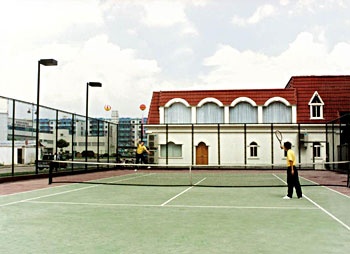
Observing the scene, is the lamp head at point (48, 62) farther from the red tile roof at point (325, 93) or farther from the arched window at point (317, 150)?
the red tile roof at point (325, 93)

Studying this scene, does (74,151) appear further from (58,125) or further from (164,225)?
(164,225)

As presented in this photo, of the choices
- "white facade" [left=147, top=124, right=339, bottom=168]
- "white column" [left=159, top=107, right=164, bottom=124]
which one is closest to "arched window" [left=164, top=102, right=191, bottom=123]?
"white column" [left=159, top=107, right=164, bottom=124]

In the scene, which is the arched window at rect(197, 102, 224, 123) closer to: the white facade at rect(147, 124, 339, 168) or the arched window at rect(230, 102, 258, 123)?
the arched window at rect(230, 102, 258, 123)

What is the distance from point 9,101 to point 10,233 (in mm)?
11442

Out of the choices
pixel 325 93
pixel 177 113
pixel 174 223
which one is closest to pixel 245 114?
pixel 177 113

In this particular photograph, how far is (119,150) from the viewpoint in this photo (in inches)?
1352

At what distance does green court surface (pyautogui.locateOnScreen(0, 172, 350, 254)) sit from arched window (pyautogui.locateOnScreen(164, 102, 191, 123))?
2600 centimetres

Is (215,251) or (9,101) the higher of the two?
(9,101)

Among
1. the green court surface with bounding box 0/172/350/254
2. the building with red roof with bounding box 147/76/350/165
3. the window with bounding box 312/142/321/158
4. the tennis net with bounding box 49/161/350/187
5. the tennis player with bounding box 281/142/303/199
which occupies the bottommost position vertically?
the green court surface with bounding box 0/172/350/254

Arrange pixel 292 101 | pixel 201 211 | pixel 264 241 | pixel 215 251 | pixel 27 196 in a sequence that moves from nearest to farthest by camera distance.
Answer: pixel 215 251 → pixel 264 241 → pixel 201 211 → pixel 27 196 → pixel 292 101

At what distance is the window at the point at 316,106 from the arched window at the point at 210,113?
749cm

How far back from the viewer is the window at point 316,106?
3741 cm

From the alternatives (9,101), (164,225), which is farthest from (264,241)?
(9,101)

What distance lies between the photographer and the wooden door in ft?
120
